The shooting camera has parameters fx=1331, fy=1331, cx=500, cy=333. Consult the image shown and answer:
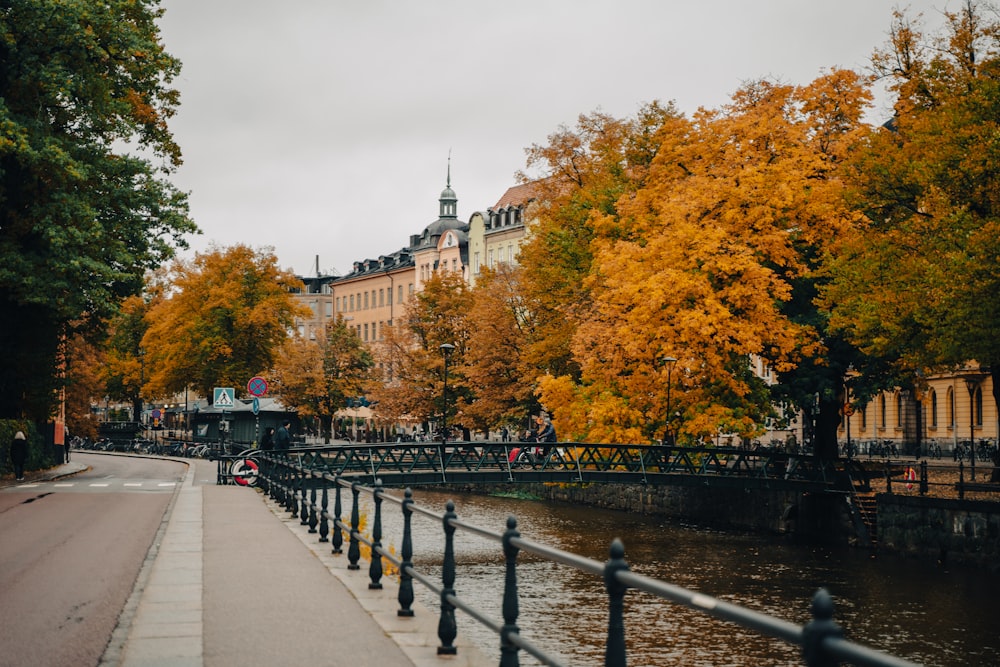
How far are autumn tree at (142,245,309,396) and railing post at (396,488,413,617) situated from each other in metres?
65.3

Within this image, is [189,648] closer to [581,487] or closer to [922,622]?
[922,622]

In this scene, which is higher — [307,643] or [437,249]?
[437,249]

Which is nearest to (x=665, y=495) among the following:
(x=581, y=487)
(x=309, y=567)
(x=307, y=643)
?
(x=581, y=487)

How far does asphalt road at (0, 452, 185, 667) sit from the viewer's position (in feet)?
33.4

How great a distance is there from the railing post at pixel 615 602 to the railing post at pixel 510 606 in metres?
1.55

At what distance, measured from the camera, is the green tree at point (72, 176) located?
3397 cm

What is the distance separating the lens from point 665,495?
4734cm

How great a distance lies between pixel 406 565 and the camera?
1082 cm

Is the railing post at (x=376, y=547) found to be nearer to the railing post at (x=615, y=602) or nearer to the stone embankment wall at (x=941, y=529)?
the railing post at (x=615, y=602)

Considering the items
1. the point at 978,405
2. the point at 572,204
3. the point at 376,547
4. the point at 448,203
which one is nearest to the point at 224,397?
the point at 572,204

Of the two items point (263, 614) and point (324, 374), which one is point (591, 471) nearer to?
point (263, 614)

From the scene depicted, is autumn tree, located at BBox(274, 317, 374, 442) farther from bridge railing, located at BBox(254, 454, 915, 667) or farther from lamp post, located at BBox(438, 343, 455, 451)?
bridge railing, located at BBox(254, 454, 915, 667)

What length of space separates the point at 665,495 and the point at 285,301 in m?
35.8

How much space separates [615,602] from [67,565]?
12334 millimetres
